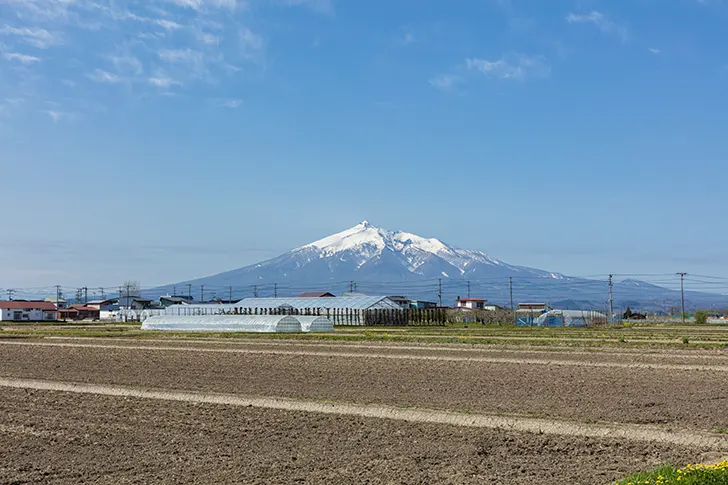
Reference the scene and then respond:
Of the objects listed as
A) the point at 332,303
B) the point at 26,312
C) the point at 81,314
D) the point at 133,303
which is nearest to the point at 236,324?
the point at 332,303

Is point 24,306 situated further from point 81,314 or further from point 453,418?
point 453,418

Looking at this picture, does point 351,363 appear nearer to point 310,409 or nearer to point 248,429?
point 310,409

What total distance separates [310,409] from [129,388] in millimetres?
6775

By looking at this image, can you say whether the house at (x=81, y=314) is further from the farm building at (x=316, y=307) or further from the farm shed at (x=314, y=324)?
the farm shed at (x=314, y=324)

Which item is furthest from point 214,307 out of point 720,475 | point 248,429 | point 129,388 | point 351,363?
point 720,475

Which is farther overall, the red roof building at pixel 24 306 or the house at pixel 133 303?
the house at pixel 133 303

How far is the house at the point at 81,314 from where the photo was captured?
150m

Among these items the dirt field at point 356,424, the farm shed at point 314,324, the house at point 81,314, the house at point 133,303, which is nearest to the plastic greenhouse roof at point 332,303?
the farm shed at point 314,324

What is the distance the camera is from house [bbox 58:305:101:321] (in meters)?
150

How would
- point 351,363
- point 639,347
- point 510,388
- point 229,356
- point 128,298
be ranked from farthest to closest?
point 128,298 < point 639,347 < point 229,356 < point 351,363 < point 510,388

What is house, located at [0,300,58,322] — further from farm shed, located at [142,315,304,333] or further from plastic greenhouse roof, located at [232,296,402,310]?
farm shed, located at [142,315,304,333]

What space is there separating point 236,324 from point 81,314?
93.1m

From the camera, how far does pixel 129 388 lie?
2208cm

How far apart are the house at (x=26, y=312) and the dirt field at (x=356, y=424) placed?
116471 millimetres
